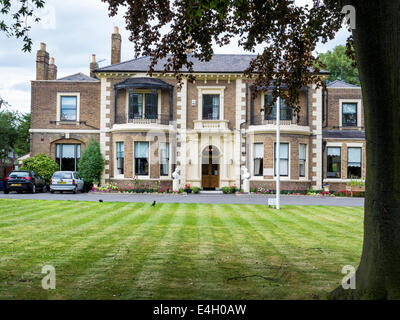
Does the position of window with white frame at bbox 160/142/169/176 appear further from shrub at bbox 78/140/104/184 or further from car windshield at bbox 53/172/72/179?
car windshield at bbox 53/172/72/179

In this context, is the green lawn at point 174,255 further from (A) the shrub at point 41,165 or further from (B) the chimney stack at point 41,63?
(B) the chimney stack at point 41,63

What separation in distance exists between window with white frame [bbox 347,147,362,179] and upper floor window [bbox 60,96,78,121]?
73.9 feet

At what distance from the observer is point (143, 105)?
29.7 meters

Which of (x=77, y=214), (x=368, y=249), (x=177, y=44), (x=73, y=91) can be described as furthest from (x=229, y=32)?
(x=73, y=91)

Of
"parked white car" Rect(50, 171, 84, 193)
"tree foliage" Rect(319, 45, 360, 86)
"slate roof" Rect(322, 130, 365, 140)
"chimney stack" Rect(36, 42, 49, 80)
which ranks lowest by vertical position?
"parked white car" Rect(50, 171, 84, 193)

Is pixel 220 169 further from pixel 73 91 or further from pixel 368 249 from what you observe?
pixel 368 249

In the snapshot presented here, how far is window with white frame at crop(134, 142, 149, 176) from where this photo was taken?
95.6 feet

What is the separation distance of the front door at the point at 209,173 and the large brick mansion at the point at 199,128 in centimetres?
8

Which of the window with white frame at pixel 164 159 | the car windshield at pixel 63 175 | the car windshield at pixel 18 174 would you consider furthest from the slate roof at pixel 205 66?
the car windshield at pixel 18 174

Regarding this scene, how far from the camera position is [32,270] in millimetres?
6234

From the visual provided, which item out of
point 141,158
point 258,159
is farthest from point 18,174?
point 258,159

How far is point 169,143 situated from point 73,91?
925 centimetres

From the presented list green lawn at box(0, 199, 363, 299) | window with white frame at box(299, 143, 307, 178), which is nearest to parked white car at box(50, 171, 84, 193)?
green lawn at box(0, 199, 363, 299)

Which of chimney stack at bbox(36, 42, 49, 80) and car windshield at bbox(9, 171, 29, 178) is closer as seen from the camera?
car windshield at bbox(9, 171, 29, 178)
